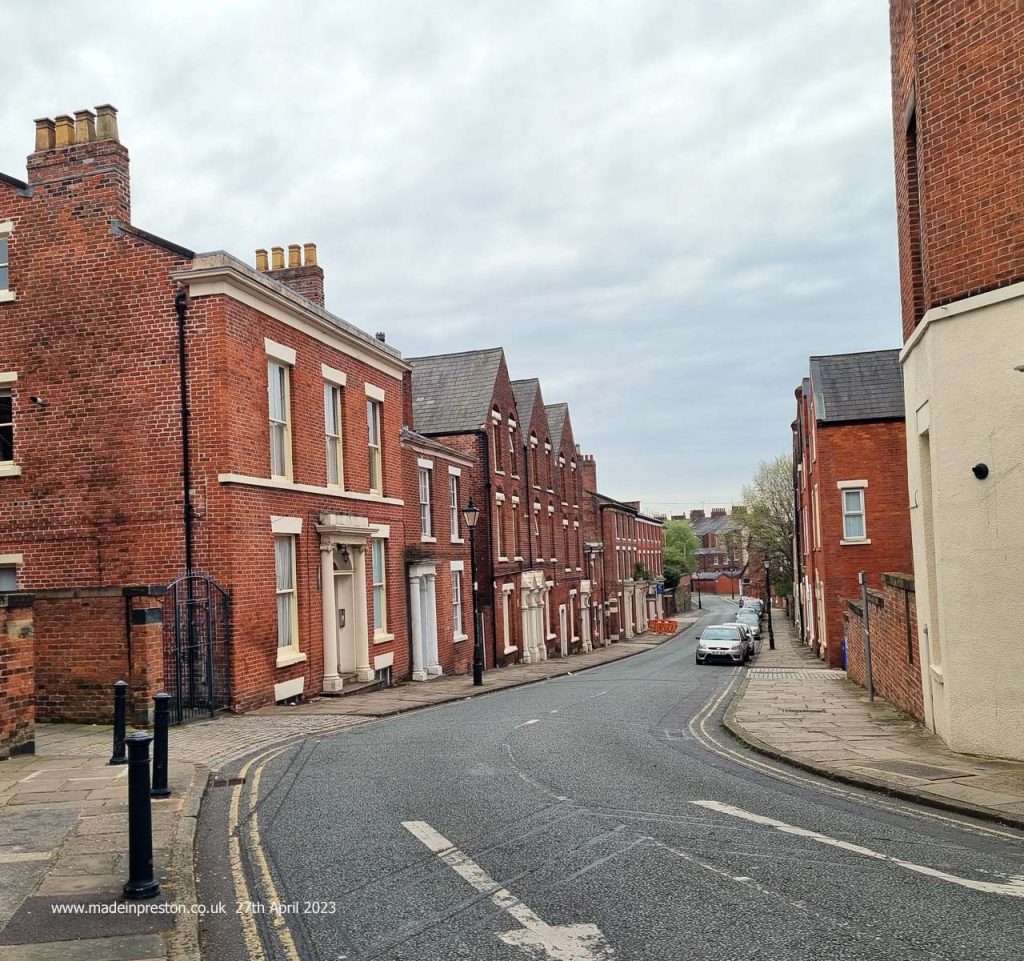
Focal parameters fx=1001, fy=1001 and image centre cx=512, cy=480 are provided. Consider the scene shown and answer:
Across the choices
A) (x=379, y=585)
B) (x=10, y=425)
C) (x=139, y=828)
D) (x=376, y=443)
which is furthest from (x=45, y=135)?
(x=139, y=828)

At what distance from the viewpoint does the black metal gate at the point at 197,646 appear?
53.6ft

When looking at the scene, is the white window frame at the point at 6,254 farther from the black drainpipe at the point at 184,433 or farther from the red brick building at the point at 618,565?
the red brick building at the point at 618,565

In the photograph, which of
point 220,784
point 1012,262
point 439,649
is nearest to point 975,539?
point 1012,262

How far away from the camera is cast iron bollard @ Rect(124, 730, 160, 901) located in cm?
619

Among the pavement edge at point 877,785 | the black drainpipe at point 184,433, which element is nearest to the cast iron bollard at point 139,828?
the pavement edge at point 877,785

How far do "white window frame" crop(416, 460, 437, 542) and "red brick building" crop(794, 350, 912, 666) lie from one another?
13994 millimetres

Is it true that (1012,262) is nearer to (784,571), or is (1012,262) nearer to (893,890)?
(893,890)

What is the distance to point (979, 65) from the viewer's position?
11531mm

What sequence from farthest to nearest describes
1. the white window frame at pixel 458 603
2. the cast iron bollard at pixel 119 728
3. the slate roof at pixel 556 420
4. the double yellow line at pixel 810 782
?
the slate roof at pixel 556 420 → the white window frame at pixel 458 603 → the cast iron bollard at pixel 119 728 → the double yellow line at pixel 810 782

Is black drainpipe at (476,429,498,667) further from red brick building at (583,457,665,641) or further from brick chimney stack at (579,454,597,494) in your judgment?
brick chimney stack at (579,454,597,494)

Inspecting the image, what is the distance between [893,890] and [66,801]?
23.8 ft

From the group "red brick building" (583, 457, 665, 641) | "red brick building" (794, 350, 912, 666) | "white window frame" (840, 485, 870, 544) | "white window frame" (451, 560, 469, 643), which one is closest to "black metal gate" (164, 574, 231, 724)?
"white window frame" (451, 560, 469, 643)

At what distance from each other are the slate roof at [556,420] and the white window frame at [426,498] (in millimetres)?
21728

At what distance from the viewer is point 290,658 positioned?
1930cm
